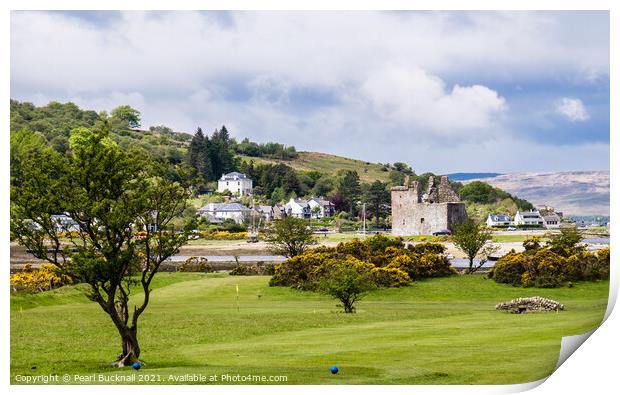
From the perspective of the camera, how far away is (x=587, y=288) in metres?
27.0

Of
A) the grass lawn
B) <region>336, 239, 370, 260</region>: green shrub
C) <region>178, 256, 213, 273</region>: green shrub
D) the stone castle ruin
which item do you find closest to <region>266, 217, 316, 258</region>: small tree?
<region>336, 239, 370, 260</region>: green shrub

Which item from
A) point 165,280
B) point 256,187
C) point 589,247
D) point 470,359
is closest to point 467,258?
point 589,247

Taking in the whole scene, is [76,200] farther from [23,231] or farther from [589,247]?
[589,247]

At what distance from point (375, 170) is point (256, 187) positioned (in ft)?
12.4

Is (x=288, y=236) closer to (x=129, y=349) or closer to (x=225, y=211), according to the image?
(x=225, y=211)

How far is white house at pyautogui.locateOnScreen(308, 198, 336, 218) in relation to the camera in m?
32.2

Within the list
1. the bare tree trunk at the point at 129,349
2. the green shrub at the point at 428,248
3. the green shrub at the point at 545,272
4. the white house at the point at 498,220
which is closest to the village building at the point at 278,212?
the green shrub at the point at 428,248

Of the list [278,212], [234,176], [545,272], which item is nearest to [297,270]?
[278,212]

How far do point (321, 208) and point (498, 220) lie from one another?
614 cm

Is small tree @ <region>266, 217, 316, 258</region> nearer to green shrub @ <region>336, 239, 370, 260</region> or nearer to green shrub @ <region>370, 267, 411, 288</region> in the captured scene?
green shrub @ <region>336, 239, 370, 260</region>

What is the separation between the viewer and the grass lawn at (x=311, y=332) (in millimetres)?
16984

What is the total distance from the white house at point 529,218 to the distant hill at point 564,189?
1713 mm

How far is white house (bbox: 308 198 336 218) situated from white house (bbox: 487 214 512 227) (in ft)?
17.8

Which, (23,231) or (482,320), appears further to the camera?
(482,320)
